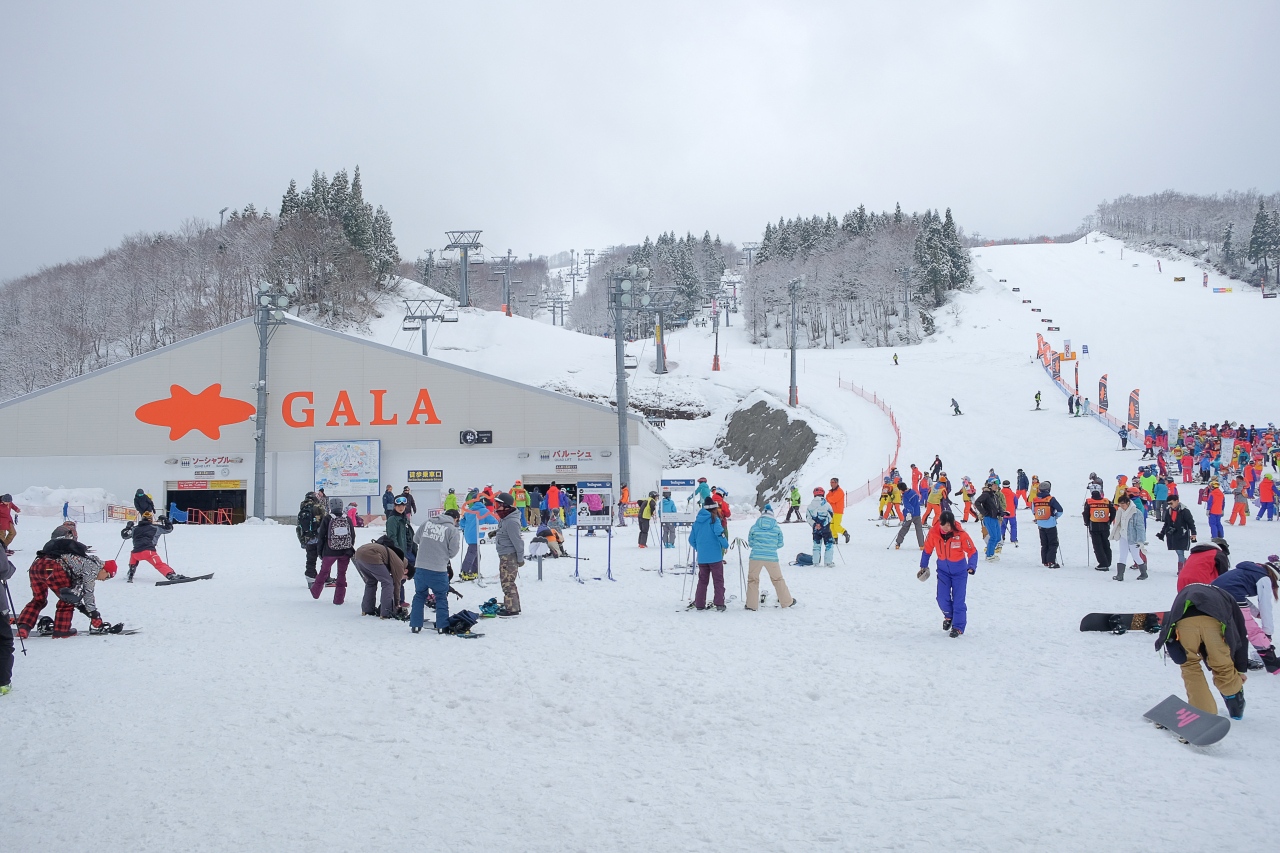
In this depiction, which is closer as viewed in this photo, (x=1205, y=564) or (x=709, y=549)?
(x=1205, y=564)

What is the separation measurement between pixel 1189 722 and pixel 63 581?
10646mm

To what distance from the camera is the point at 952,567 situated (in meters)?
8.70

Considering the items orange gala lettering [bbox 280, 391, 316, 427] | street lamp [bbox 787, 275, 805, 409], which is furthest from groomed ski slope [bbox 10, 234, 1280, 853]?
street lamp [bbox 787, 275, 805, 409]

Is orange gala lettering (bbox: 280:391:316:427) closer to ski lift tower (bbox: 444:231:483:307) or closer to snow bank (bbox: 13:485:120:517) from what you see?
snow bank (bbox: 13:485:120:517)

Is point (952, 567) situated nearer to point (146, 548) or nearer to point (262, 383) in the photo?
point (146, 548)

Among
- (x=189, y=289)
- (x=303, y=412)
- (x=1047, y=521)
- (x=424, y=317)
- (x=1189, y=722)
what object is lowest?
(x=1189, y=722)

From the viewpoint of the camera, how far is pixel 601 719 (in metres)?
6.16

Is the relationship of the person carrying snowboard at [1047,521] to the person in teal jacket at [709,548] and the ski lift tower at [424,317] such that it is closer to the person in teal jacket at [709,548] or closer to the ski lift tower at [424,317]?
the person in teal jacket at [709,548]

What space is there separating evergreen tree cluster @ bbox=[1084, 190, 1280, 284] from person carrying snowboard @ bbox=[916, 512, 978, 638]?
104m

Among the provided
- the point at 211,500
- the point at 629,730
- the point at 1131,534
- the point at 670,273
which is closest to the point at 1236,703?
the point at 629,730

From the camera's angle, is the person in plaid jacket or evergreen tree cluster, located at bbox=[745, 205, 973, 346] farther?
evergreen tree cluster, located at bbox=[745, 205, 973, 346]

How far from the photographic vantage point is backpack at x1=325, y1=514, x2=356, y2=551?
10.6 m

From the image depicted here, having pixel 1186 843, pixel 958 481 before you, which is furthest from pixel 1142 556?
pixel 958 481

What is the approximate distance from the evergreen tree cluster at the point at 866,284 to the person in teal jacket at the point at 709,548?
74596 millimetres
